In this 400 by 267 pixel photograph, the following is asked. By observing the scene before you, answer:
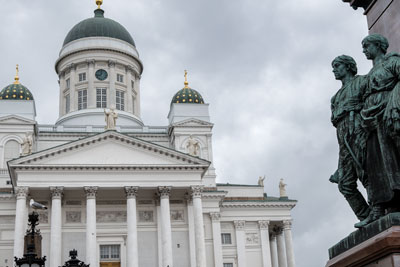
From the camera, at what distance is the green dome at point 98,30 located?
224 feet

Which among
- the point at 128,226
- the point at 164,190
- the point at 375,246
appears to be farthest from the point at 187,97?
the point at 375,246

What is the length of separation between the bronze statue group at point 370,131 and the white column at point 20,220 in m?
39.9

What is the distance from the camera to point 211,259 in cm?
5088

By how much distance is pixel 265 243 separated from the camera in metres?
53.9

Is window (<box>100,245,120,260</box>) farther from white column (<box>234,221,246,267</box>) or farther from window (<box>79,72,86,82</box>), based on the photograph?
window (<box>79,72,86,82</box>)

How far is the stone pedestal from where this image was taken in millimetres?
4805

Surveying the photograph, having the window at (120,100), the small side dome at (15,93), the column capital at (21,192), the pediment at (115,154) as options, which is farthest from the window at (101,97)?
the column capital at (21,192)

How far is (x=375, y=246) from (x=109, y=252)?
44.4 m

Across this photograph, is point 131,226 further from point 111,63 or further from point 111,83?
point 111,63

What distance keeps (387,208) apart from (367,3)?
3.36 m

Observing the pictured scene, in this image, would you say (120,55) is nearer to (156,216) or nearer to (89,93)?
(89,93)

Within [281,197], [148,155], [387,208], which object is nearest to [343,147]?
[387,208]

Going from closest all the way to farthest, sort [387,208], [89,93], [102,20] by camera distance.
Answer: [387,208]
[89,93]
[102,20]

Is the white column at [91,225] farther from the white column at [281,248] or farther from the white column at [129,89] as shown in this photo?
the white column at [129,89]
